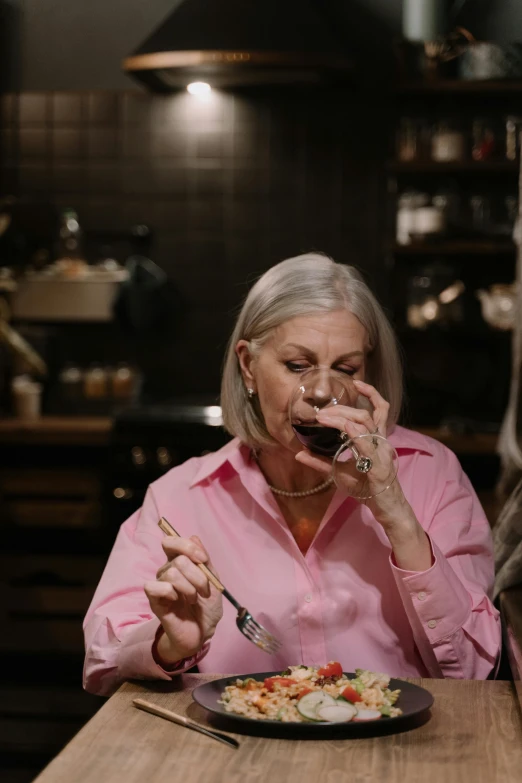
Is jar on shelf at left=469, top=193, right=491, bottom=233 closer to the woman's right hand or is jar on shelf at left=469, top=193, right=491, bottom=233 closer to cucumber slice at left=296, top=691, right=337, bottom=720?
the woman's right hand

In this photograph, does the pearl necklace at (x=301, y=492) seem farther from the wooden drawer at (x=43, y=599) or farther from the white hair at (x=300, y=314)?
the wooden drawer at (x=43, y=599)

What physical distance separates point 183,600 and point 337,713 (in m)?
0.27

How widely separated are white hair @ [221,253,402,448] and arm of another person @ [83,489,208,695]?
0.75ft

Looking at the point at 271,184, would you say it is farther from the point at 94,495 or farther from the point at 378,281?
the point at 94,495

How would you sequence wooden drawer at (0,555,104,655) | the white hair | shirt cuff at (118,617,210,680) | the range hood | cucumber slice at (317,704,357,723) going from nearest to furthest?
cucumber slice at (317,704,357,723), shirt cuff at (118,617,210,680), the white hair, the range hood, wooden drawer at (0,555,104,655)

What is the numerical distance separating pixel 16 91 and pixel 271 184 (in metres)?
1.22

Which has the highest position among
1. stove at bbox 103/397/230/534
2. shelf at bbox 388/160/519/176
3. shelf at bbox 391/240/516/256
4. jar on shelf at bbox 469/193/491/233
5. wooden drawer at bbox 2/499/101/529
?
shelf at bbox 388/160/519/176

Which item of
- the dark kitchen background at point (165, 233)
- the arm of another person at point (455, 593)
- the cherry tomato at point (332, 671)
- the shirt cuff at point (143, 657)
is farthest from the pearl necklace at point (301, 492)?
the dark kitchen background at point (165, 233)

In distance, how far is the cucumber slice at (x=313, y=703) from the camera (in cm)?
139

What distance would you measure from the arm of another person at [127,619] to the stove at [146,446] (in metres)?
2.32

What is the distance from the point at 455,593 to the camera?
1.70 m

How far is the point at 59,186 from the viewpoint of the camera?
16.6 ft

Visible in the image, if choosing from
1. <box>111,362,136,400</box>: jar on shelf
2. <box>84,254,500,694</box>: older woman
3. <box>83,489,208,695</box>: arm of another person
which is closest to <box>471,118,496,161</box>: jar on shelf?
<box>111,362,136,400</box>: jar on shelf

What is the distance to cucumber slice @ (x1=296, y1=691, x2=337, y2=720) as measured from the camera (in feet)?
4.58
